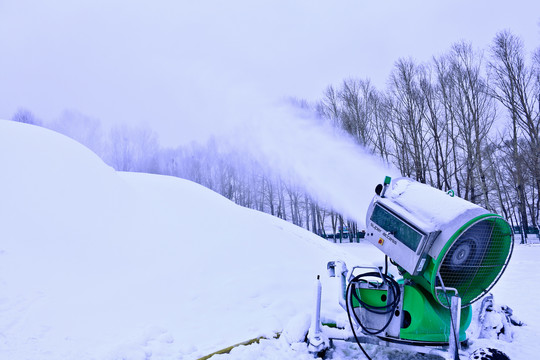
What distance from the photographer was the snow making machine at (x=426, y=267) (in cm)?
315

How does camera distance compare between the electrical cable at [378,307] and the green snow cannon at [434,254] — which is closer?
the green snow cannon at [434,254]

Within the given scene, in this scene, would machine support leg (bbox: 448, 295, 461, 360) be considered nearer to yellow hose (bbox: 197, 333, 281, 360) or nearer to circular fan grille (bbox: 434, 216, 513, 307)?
circular fan grille (bbox: 434, 216, 513, 307)

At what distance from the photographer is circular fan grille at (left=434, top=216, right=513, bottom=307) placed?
3.25 m

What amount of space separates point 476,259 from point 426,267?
0.52m

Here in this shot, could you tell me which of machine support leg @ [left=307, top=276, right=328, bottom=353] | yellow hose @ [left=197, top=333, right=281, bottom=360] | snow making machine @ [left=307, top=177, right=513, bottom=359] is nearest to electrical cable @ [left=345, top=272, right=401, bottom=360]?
snow making machine @ [left=307, top=177, right=513, bottom=359]

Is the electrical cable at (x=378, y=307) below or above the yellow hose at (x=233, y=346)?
above

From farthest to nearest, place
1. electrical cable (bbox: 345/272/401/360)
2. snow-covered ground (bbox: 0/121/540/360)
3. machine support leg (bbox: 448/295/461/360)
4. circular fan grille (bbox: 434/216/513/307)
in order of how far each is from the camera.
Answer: snow-covered ground (bbox: 0/121/540/360), electrical cable (bbox: 345/272/401/360), circular fan grille (bbox: 434/216/513/307), machine support leg (bbox: 448/295/461/360)

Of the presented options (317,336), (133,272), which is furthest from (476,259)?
(133,272)

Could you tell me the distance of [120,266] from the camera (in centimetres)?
571

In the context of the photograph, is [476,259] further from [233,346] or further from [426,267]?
[233,346]

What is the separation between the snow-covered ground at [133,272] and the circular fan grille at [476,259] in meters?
1.25

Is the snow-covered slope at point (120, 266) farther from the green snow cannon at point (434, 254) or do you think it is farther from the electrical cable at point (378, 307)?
the green snow cannon at point (434, 254)

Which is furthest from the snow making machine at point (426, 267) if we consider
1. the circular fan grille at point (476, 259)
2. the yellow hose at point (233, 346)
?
the yellow hose at point (233, 346)

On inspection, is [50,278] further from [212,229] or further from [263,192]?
[263,192]
